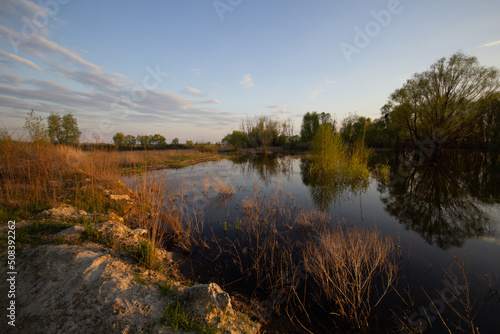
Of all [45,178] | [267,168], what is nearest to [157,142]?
[267,168]

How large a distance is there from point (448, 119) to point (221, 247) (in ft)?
101

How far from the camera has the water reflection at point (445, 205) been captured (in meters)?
6.00

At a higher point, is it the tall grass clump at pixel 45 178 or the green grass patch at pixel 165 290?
the tall grass clump at pixel 45 178

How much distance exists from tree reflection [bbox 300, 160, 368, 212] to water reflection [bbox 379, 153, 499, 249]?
133 cm

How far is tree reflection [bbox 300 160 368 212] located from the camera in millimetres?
9005

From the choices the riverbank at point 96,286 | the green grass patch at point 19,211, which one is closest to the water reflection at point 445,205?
the riverbank at point 96,286

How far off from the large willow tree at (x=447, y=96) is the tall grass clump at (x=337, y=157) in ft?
54.2

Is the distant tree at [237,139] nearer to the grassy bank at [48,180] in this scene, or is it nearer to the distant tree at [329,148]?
the distant tree at [329,148]

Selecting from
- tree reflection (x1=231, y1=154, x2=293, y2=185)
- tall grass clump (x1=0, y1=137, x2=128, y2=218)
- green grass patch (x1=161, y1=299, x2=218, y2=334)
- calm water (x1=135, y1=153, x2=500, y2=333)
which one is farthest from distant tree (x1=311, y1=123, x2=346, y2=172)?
green grass patch (x1=161, y1=299, x2=218, y2=334)

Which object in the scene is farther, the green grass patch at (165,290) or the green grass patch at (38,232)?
the green grass patch at (38,232)

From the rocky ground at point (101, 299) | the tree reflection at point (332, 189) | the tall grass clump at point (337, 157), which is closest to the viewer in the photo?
the rocky ground at point (101, 299)

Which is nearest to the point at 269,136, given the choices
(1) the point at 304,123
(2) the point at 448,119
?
(1) the point at 304,123

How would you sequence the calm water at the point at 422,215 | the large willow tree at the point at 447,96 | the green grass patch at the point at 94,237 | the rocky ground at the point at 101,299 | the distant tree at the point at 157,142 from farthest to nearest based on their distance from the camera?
1. the distant tree at the point at 157,142
2. the large willow tree at the point at 447,96
3. the green grass patch at the point at 94,237
4. the calm water at the point at 422,215
5. the rocky ground at the point at 101,299

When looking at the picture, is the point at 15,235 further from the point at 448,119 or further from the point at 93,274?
the point at 448,119
